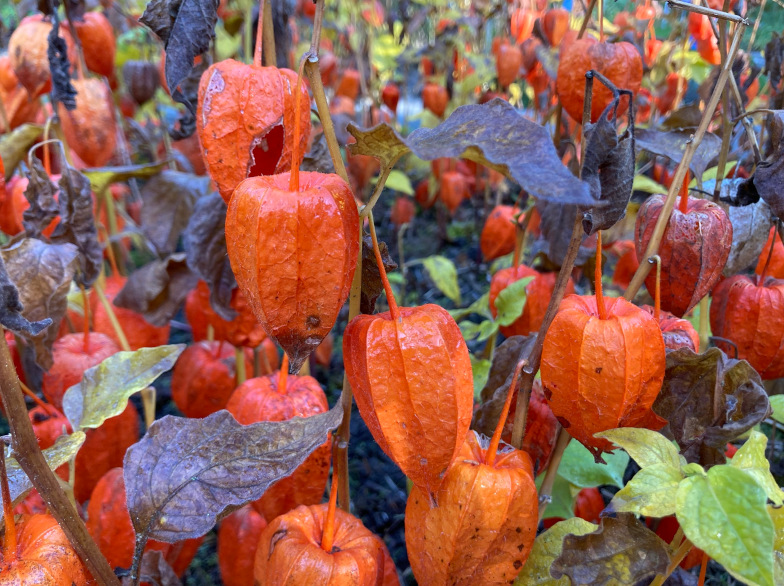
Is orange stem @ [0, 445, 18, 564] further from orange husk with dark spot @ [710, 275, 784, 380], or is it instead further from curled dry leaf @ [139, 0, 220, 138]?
orange husk with dark spot @ [710, 275, 784, 380]

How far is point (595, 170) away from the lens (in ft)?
1.54

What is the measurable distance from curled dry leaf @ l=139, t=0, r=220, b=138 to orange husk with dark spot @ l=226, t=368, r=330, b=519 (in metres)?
0.33

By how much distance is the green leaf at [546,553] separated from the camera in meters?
0.61

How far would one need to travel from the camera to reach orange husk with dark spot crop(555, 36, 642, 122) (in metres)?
0.78

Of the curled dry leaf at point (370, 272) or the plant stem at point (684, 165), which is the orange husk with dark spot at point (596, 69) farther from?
the curled dry leaf at point (370, 272)

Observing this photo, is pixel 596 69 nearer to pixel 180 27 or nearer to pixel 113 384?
pixel 180 27

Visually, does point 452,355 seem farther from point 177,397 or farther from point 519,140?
point 177,397

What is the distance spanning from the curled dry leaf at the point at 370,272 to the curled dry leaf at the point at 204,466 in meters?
0.10

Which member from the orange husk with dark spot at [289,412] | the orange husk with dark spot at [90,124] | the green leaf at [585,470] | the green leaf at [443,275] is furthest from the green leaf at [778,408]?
the orange husk with dark spot at [90,124]

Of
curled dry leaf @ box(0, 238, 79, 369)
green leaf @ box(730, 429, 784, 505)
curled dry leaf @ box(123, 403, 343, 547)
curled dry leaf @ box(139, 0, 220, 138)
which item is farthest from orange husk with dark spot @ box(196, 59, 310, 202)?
green leaf @ box(730, 429, 784, 505)

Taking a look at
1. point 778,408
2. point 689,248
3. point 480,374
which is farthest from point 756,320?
point 480,374

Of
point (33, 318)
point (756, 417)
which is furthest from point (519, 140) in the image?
point (33, 318)

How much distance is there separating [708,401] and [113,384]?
62cm

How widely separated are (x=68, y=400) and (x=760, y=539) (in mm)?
659
